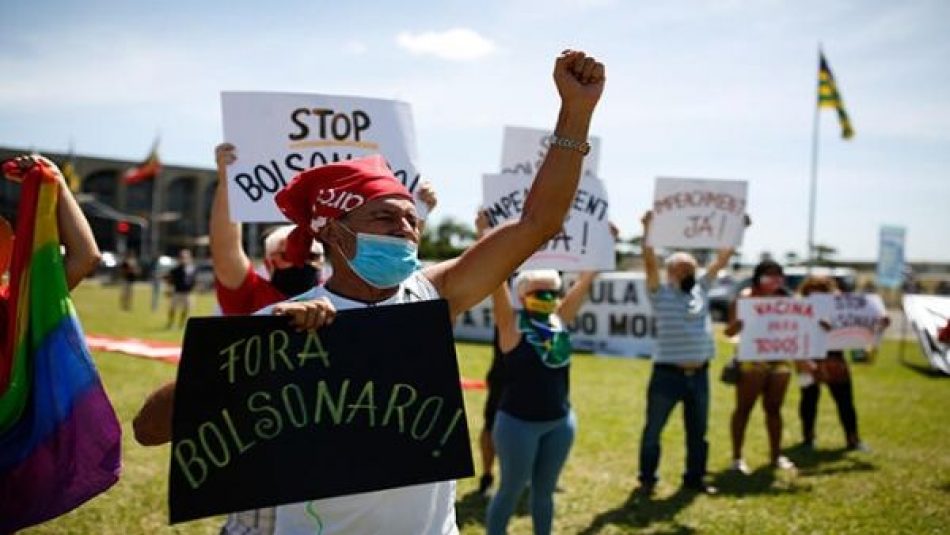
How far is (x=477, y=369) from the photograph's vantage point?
14.9 metres

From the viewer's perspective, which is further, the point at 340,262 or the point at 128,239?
the point at 128,239

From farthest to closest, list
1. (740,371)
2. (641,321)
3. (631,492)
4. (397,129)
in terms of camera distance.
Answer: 1. (641,321)
2. (740,371)
3. (631,492)
4. (397,129)

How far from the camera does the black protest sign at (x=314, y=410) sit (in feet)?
6.19

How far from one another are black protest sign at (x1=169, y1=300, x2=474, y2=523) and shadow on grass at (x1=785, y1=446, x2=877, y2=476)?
715 cm

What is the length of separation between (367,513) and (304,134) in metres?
2.99

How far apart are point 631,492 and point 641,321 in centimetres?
1055

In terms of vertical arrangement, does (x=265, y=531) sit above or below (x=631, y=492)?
above

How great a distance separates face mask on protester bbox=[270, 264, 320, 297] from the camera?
13.3 feet

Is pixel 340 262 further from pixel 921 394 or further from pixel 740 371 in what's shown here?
pixel 921 394

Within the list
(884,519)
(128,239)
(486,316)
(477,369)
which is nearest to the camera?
(884,519)

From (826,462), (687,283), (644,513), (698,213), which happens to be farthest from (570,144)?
(826,462)

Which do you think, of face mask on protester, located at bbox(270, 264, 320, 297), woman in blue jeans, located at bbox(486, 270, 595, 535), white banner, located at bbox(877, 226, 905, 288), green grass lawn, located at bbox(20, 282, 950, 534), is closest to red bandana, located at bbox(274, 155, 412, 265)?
face mask on protester, located at bbox(270, 264, 320, 297)

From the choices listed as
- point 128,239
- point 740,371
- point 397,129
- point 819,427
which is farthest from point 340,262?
point 128,239

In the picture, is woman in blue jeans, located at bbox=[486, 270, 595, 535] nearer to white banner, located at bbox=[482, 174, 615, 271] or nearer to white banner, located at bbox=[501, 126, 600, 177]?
white banner, located at bbox=[482, 174, 615, 271]
